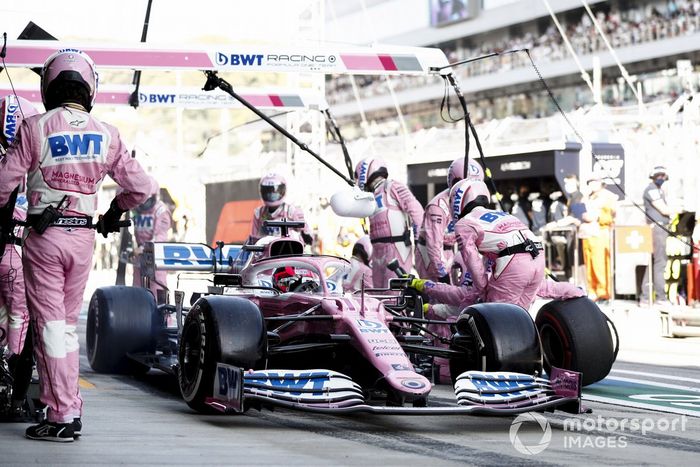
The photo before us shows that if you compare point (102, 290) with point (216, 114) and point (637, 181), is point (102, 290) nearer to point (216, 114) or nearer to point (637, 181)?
point (637, 181)

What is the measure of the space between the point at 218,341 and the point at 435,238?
5042 mm

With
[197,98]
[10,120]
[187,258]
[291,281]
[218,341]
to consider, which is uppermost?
[197,98]

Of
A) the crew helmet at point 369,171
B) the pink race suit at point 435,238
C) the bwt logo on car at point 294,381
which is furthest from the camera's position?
the crew helmet at point 369,171

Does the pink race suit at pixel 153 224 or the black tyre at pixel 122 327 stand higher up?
the pink race suit at pixel 153 224

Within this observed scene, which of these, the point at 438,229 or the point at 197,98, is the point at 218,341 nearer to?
the point at 438,229

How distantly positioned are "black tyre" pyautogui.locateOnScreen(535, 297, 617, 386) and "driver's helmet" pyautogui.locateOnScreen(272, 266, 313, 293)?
1.88 metres

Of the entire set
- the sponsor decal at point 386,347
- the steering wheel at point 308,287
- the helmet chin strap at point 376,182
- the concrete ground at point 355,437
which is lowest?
the concrete ground at point 355,437

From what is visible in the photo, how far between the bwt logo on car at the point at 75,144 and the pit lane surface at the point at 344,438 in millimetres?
1544

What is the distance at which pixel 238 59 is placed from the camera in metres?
13.0

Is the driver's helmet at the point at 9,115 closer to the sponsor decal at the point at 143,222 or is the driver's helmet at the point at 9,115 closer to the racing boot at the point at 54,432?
the racing boot at the point at 54,432

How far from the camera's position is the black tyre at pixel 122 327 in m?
10.8

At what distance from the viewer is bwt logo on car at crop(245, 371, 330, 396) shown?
7.56 m

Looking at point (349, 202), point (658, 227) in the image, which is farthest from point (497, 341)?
point (658, 227)

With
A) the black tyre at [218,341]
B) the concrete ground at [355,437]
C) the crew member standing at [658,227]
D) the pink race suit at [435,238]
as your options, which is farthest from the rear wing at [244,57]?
the crew member standing at [658,227]
